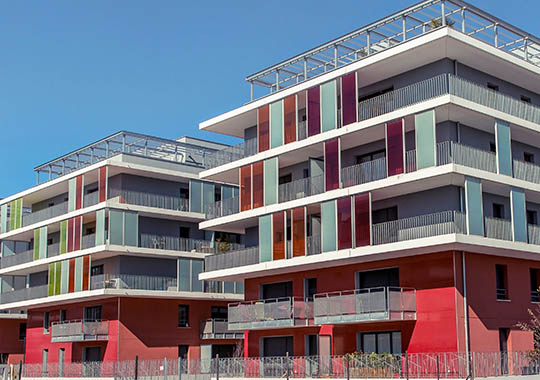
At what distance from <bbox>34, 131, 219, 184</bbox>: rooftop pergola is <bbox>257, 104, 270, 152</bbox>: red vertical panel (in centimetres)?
1333

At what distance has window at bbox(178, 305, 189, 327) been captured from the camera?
5494 centimetres

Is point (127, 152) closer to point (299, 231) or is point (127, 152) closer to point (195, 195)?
point (195, 195)

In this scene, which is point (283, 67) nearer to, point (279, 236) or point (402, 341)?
point (279, 236)

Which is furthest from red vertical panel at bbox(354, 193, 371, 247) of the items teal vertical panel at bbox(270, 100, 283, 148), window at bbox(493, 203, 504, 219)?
teal vertical panel at bbox(270, 100, 283, 148)

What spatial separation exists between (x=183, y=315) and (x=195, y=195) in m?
8.43

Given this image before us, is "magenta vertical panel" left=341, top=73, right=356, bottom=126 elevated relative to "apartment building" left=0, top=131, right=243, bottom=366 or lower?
elevated

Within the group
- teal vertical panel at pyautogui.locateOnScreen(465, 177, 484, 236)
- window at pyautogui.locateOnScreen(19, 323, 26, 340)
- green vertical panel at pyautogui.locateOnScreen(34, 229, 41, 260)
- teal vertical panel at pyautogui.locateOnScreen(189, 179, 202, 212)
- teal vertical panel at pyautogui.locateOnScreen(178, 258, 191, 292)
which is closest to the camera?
teal vertical panel at pyautogui.locateOnScreen(465, 177, 484, 236)

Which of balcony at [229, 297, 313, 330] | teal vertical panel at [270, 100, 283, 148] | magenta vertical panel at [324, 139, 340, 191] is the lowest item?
balcony at [229, 297, 313, 330]

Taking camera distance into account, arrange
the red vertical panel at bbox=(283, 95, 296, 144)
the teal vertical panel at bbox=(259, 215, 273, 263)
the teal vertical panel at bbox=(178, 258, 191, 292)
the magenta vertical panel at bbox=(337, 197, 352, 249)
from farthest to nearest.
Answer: the teal vertical panel at bbox=(178, 258, 191, 292)
the teal vertical panel at bbox=(259, 215, 273, 263)
the red vertical panel at bbox=(283, 95, 296, 144)
the magenta vertical panel at bbox=(337, 197, 352, 249)

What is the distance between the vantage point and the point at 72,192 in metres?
55.8

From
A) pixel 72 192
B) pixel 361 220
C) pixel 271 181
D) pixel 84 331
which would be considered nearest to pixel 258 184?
pixel 271 181

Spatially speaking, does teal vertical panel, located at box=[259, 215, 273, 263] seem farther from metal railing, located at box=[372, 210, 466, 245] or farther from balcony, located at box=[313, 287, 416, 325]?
metal railing, located at box=[372, 210, 466, 245]

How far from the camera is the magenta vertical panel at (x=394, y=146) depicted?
35438mm

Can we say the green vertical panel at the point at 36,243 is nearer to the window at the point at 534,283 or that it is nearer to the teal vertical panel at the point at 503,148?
the window at the point at 534,283
